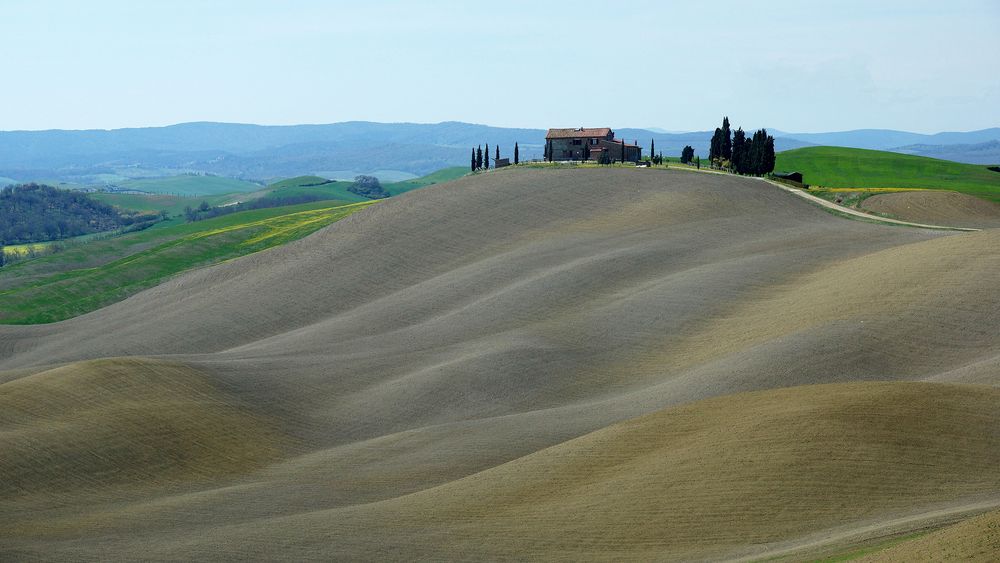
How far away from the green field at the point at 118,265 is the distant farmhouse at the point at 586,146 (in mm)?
37882

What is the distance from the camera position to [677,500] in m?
35.9

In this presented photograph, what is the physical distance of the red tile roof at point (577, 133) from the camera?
5581 inches

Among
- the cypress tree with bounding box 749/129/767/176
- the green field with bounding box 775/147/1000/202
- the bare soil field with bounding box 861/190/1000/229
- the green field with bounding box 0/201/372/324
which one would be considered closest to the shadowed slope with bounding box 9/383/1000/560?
the bare soil field with bounding box 861/190/1000/229

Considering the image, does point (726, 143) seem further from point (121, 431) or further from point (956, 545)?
point (956, 545)

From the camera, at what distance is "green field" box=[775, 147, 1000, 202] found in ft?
449

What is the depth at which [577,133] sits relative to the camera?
143m

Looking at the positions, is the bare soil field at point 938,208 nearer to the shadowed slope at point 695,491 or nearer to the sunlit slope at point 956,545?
the shadowed slope at point 695,491

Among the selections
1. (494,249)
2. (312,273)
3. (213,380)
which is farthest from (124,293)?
(213,380)

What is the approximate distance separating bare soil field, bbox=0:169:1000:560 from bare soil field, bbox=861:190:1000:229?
39.8 feet

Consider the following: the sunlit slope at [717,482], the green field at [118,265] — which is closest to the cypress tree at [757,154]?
the green field at [118,265]

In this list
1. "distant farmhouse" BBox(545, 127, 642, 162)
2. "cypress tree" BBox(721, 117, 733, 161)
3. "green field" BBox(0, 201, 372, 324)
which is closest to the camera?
"green field" BBox(0, 201, 372, 324)

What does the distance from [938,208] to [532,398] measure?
69510 millimetres

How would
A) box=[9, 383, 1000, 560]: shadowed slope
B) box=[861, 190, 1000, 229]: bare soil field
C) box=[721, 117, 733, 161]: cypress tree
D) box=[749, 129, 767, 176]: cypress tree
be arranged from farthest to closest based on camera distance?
box=[721, 117, 733, 161]: cypress tree, box=[749, 129, 767, 176]: cypress tree, box=[861, 190, 1000, 229]: bare soil field, box=[9, 383, 1000, 560]: shadowed slope

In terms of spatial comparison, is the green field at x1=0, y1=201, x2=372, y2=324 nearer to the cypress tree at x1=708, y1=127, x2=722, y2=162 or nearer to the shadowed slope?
the cypress tree at x1=708, y1=127, x2=722, y2=162
